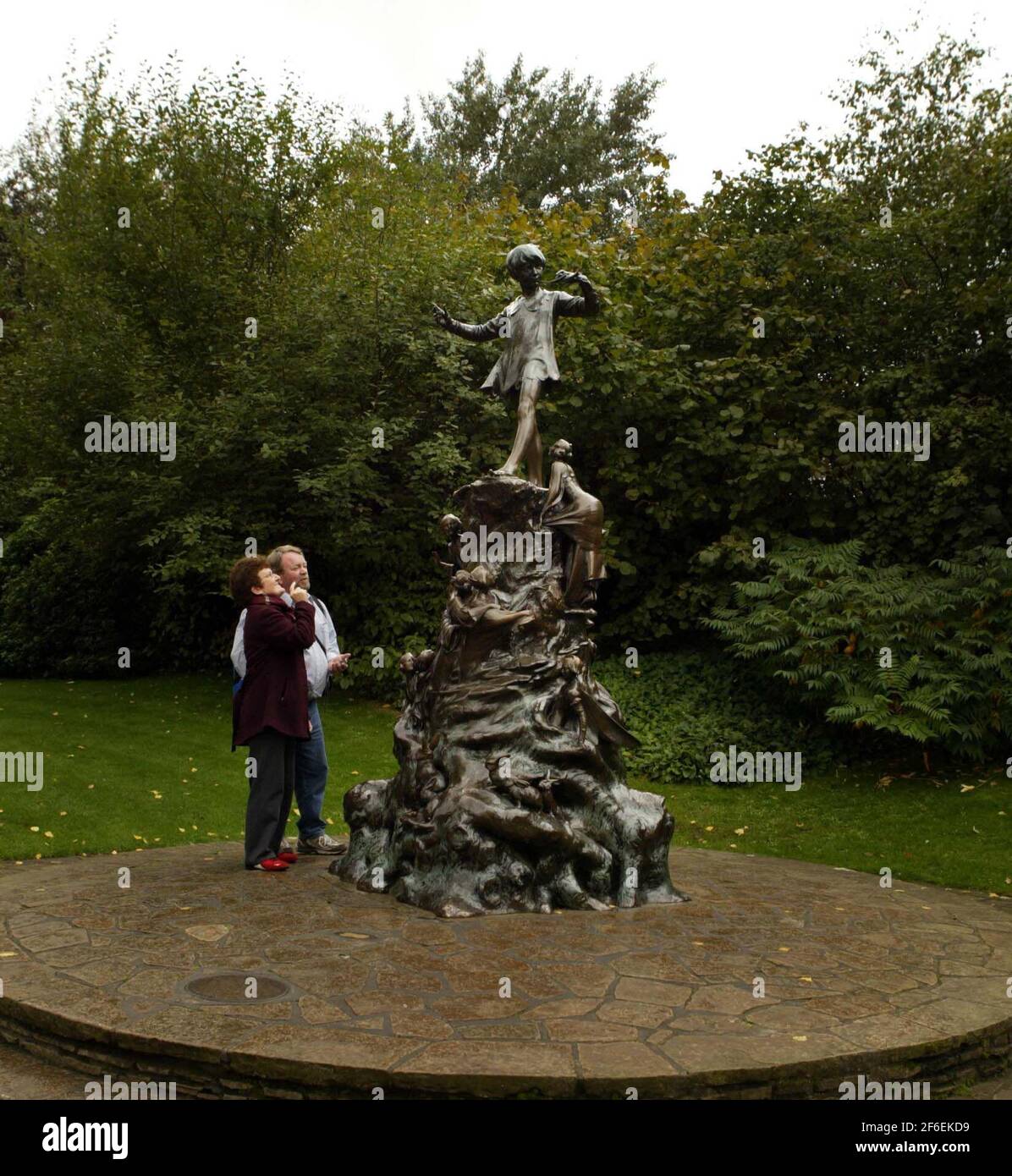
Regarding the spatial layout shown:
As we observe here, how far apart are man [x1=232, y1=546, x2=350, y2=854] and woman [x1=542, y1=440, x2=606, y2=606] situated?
5.45ft

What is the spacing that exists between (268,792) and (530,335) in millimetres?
4002

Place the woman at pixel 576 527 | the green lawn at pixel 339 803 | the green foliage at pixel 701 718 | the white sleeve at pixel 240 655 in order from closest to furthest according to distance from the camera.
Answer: the white sleeve at pixel 240 655, the woman at pixel 576 527, the green lawn at pixel 339 803, the green foliage at pixel 701 718

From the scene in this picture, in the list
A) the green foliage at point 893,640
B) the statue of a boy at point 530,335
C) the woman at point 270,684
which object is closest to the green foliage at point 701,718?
the green foliage at point 893,640

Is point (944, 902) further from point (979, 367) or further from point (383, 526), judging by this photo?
point (383, 526)

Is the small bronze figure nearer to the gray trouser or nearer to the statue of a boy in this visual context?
the statue of a boy

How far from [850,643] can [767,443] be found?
12.8 feet

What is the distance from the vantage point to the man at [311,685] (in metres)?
7.32

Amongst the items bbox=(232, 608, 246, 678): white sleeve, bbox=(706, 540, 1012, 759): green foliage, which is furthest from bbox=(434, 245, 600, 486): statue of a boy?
bbox=(706, 540, 1012, 759): green foliage

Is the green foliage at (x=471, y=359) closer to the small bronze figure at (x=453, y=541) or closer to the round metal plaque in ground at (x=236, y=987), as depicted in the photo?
the small bronze figure at (x=453, y=541)

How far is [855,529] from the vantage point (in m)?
15.2

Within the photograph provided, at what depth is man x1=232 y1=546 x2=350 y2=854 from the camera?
24.0 ft

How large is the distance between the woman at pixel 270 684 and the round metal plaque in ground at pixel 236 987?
6.40ft

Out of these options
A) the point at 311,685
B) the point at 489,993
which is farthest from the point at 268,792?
the point at 489,993

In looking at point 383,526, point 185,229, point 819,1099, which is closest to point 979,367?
point 383,526
